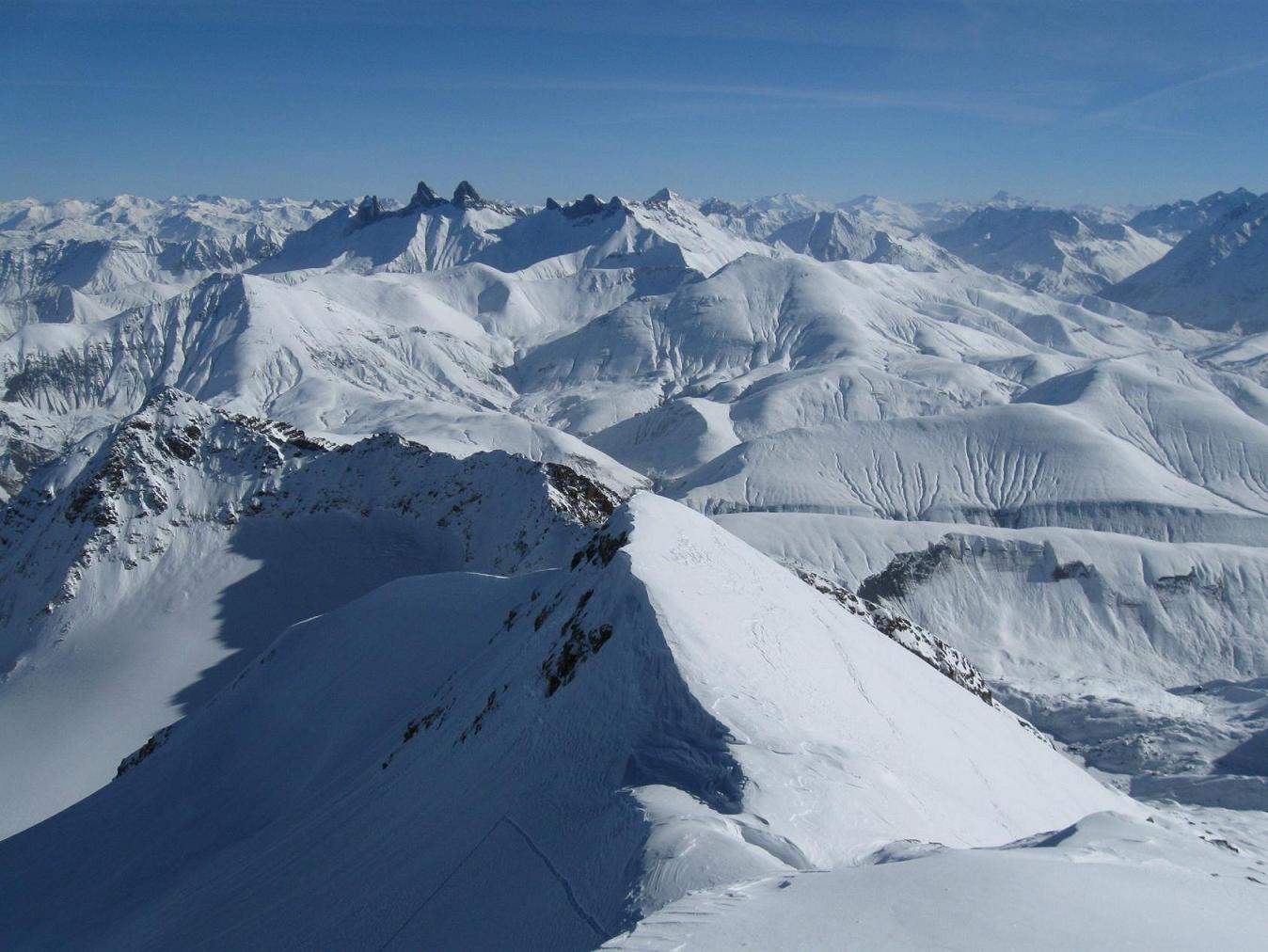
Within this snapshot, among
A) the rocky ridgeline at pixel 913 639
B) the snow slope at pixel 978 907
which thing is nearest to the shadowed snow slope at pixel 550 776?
the snow slope at pixel 978 907

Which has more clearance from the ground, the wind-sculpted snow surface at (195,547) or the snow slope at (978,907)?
the wind-sculpted snow surface at (195,547)

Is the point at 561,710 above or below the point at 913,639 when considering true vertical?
above

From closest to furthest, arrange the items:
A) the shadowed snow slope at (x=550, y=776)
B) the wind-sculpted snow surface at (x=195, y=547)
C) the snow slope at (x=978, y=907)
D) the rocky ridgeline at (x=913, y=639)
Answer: the snow slope at (x=978, y=907) → the shadowed snow slope at (x=550, y=776) → the rocky ridgeline at (x=913, y=639) → the wind-sculpted snow surface at (x=195, y=547)

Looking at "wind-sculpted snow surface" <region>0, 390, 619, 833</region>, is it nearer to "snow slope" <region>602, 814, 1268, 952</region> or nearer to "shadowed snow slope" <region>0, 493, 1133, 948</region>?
"shadowed snow slope" <region>0, 493, 1133, 948</region>

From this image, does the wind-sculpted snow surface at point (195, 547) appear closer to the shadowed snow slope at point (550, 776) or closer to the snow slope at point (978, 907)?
the shadowed snow slope at point (550, 776)

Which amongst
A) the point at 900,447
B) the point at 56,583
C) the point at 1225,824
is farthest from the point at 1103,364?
the point at 56,583

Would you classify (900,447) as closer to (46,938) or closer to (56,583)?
(56,583)

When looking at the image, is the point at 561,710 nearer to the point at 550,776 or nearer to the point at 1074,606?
the point at 550,776

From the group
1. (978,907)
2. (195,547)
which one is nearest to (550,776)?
(978,907)

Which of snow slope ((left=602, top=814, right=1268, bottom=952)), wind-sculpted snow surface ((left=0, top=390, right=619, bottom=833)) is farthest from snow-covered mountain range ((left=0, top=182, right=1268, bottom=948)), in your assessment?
wind-sculpted snow surface ((left=0, top=390, right=619, bottom=833))
